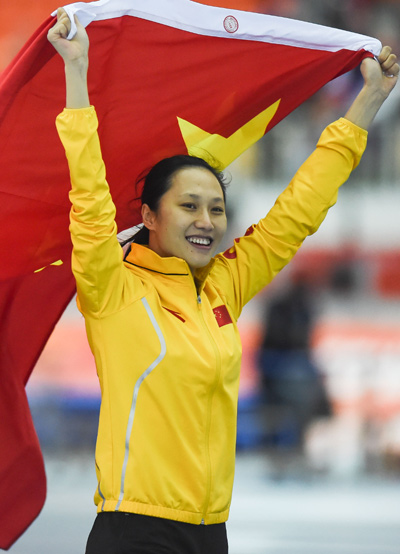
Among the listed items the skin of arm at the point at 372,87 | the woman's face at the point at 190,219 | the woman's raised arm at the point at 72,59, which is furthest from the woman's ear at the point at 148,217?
the skin of arm at the point at 372,87

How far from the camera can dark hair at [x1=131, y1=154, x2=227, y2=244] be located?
3148 millimetres

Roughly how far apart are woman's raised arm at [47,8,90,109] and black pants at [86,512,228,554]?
117 cm

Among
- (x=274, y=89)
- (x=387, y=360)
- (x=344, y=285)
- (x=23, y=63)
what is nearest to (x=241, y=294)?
(x=274, y=89)

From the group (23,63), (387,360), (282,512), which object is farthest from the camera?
(387,360)

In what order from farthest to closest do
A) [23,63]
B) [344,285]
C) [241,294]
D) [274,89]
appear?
1. [344,285]
2. [274,89]
3. [241,294]
4. [23,63]

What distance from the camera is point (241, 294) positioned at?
3.35 meters

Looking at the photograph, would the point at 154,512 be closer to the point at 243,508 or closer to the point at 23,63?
the point at 23,63

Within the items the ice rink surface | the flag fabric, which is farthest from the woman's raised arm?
the ice rink surface

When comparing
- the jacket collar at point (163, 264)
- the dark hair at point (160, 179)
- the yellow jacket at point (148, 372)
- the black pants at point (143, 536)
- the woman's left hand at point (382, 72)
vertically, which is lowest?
the black pants at point (143, 536)

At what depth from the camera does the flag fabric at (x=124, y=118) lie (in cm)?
322

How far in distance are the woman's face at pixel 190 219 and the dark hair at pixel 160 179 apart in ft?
0.07

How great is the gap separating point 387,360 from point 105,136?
4.69 metres

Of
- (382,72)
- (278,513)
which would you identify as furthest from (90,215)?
(278,513)

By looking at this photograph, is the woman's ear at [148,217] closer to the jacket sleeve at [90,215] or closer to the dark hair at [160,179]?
the dark hair at [160,179]
